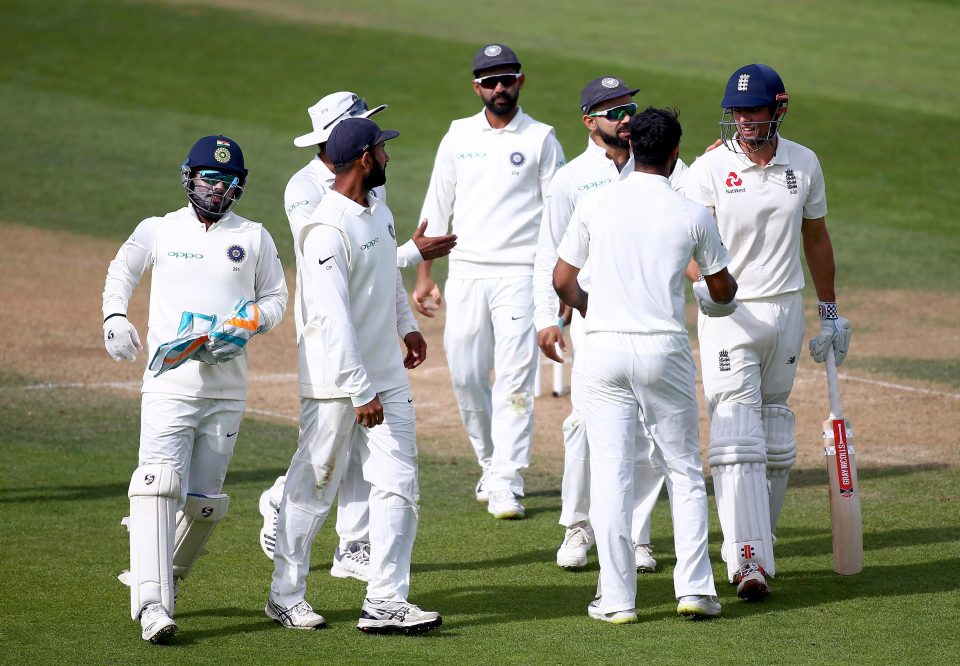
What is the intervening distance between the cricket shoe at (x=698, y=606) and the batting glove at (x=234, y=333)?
216cm

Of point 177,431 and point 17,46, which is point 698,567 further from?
point 17,46

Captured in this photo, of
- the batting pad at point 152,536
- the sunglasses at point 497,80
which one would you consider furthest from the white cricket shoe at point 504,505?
the batting pad at point 152,536

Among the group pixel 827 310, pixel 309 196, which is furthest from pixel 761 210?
pixel 309 196

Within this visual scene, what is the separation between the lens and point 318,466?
635 centimetres

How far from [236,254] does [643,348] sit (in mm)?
1793

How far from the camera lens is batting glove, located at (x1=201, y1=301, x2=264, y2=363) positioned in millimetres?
6258

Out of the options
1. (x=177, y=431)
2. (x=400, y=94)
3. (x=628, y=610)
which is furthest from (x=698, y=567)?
(x=400, y=94)

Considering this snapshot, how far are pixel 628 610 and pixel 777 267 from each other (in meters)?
1.81

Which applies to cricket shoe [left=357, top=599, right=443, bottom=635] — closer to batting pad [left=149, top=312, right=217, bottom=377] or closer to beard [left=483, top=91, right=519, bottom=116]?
batting pad [left=149, top=312, right=217, bottom=377]

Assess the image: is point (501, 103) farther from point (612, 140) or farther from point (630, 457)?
point (630, 457)

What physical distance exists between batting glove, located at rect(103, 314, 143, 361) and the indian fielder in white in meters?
2.00

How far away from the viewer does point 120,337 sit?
6.44 metres

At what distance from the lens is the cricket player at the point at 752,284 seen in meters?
6.93

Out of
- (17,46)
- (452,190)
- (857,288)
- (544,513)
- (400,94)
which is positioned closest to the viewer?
(544,513)
